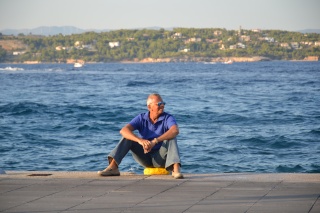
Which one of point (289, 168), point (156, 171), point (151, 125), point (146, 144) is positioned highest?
point (151, 125)

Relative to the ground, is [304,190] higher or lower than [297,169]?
higher

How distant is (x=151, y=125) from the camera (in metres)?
8.68

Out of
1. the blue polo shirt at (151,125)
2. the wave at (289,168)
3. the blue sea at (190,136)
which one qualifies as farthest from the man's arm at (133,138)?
the wave at (289,168)

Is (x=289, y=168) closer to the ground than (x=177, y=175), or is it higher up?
closer to the ground

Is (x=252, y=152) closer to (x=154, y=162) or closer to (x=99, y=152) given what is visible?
(x=99, y=152)

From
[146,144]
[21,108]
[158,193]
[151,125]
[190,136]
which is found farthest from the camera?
[21,108]

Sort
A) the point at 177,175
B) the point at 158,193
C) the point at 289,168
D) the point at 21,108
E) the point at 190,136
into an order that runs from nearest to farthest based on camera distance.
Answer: the point at 158,193
the point at 177,175
the point at 289,168
the point at 190,136
the point at 21,108

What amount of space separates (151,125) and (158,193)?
5.20 feet

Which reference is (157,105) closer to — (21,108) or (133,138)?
(133,138)

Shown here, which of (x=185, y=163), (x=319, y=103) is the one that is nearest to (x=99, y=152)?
(x=185, y=163)

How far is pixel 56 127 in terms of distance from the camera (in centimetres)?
2445

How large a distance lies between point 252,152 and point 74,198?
1086cm

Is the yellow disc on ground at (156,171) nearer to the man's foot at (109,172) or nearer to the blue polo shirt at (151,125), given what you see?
the blue polo shirt at (151,125)

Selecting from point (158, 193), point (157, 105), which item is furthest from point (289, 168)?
point (158, 193)
